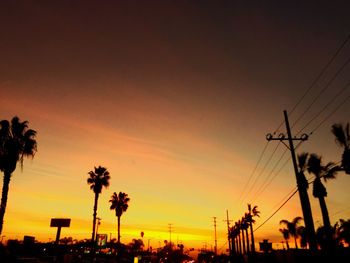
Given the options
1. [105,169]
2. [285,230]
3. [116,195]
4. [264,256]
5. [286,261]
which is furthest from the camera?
[285,230]

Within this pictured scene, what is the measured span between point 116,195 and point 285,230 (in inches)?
3001

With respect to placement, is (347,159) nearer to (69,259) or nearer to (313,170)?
(313,170)

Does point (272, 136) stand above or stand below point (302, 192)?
above

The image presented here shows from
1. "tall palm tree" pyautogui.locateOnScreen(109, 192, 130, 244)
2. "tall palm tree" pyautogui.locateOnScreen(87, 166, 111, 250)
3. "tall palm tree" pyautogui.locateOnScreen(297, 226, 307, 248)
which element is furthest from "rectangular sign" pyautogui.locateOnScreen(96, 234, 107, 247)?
"tall palm tree" pyautogui.locateOnScreen(297, 226, 307, 248)

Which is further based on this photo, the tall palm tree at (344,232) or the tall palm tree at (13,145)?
the tall palm tree at (344,232)

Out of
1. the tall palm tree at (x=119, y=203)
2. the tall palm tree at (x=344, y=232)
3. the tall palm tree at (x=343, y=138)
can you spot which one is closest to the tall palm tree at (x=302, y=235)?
the tall palm tree at (x=344, y=232)

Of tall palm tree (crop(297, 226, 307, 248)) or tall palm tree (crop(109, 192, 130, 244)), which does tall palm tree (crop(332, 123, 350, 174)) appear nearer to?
tall palm tree (crop(109, 192, 130, 244))

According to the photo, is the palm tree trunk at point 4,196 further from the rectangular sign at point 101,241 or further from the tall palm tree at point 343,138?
the rectangular sign at point 101,241

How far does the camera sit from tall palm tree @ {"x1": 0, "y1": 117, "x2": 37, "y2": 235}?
31578mm

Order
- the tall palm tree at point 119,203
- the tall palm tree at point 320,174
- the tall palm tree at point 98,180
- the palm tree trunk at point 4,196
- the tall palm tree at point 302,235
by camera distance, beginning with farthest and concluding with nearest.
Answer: the tall palm tree at point 302,235
the tall palm tree at point 119,203
the tall palm tree at point 98,180
the tall palm tree at point 320,174
the palm tree trunk at point 4,196

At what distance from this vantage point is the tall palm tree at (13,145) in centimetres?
3158

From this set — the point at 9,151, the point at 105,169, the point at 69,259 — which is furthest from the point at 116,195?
the point at 9,151

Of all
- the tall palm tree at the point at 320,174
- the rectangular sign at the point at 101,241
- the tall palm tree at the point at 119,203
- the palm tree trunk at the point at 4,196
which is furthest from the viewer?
the rectangular sign at the point at 101,241

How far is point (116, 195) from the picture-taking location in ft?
257
